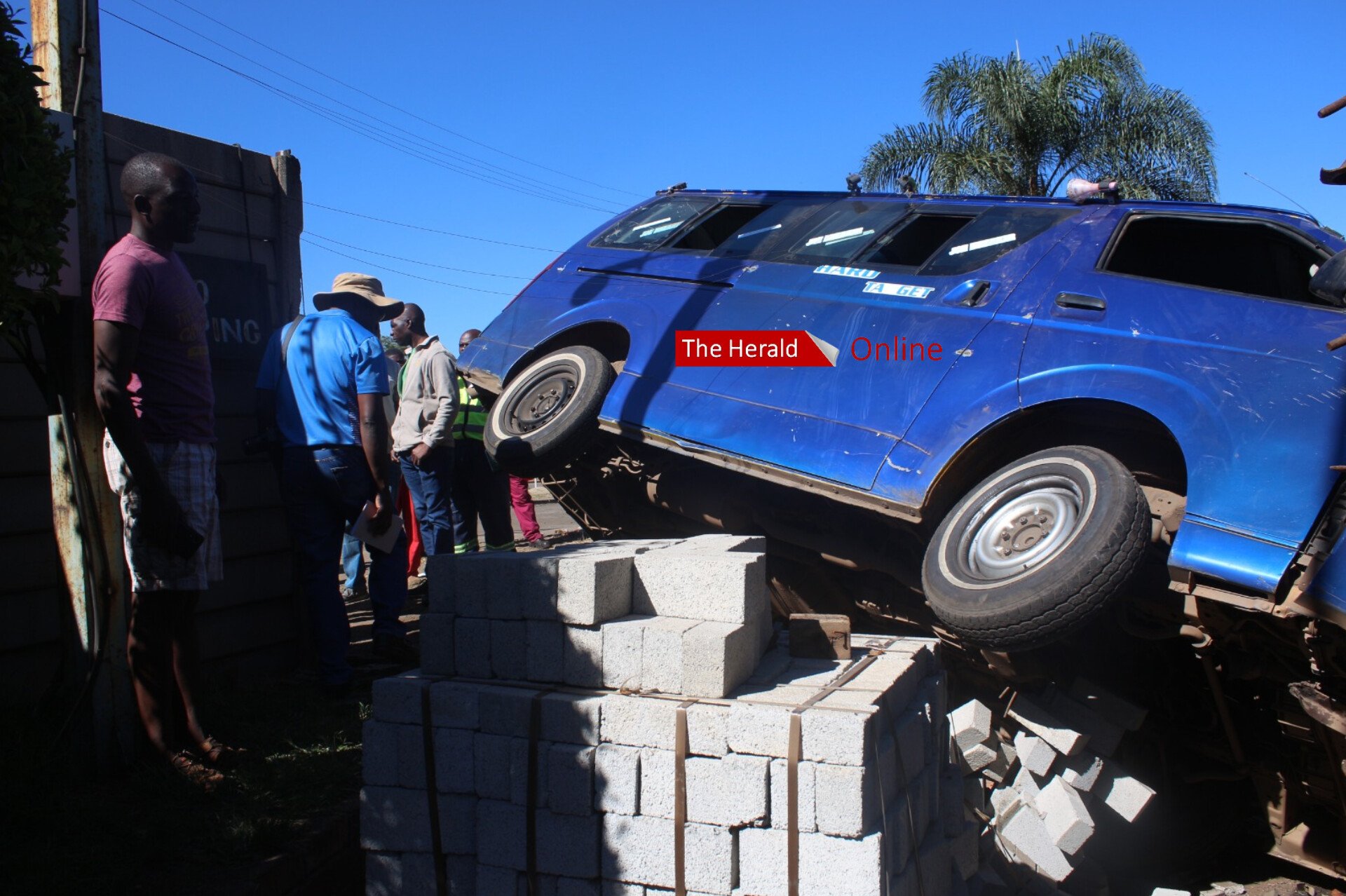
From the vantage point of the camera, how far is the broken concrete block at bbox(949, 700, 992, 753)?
4.76 m

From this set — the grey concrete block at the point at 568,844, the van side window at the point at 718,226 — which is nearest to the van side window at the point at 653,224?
the van side window at the point at 718,226

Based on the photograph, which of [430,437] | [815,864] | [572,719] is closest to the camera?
[815,864]

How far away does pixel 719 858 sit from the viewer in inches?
127

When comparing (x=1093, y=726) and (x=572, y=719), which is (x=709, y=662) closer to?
(x=572, y=719)

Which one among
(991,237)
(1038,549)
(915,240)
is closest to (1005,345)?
(991,237)

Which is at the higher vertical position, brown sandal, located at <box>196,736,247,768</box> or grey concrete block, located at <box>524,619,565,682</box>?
grey concrete block, located at <box>524,619,565,682</box>

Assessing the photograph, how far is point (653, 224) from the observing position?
6.46m

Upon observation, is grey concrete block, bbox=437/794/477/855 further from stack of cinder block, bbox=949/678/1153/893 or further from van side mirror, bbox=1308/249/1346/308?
van side mirror, bbox=1308/249/1346/308

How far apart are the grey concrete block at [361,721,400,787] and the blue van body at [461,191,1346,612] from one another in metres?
2.15

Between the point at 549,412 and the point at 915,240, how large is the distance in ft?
7.01

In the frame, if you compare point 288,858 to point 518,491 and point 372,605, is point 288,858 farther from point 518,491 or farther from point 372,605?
point 518,491

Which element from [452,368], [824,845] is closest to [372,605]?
[452,368]

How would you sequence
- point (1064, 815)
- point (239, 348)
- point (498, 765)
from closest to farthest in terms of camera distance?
point (498, 765) < point (1064, 815) < point (239, 348)

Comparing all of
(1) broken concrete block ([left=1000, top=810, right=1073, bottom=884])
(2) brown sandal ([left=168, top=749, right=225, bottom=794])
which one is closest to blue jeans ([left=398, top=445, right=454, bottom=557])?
(2) brown sandal ([left=168, top=749, right=225, bottom=794])
